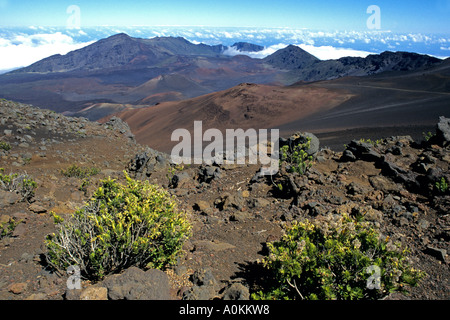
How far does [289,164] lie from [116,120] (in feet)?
44.3

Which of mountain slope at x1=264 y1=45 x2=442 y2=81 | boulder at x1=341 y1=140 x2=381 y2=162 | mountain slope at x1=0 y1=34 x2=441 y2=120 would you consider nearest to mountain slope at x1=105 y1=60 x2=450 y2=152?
boulder at x1=341 y1=140 x2=381 y2=162

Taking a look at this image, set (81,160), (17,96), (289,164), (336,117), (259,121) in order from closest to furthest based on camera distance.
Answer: (289,164)
(81,160)
(336,117)
(259,121)
(17,96)

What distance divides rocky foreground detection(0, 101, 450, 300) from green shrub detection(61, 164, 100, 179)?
0.30ft

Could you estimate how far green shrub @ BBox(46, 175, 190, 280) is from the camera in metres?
3.04

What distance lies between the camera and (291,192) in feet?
18.7

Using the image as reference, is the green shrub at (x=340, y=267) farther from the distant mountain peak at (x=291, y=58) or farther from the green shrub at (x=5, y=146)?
the distant mountain peak at (x=291, y=58)

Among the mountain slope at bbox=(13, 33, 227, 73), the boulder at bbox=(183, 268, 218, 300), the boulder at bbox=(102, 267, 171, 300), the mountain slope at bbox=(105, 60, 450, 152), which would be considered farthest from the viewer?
the mountain slope at bbox=(13, 33, 227, 73)

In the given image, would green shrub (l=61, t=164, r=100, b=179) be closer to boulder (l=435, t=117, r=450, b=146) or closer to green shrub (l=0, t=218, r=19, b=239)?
green shrub (l=0, t=218, r=19, b=239)

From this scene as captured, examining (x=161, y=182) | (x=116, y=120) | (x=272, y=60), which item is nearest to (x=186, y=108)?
(x=116, y=120)

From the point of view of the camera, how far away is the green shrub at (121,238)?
120 inches

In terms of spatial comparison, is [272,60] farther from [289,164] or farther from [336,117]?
[289,164]

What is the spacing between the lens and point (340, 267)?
2.69m

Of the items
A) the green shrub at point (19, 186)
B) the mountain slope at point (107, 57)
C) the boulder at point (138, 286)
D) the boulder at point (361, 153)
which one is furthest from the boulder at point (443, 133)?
the mountain slope at point (107, 57)

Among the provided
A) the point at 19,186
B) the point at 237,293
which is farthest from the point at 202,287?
the point at 19,186
